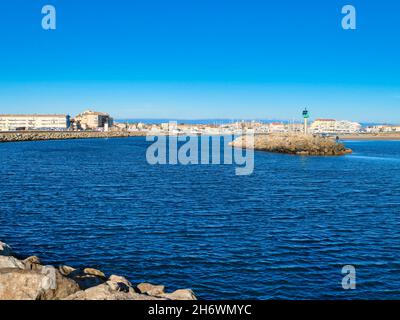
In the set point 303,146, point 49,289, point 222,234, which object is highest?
point 303,146

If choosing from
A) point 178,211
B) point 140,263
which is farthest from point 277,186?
point 140,263

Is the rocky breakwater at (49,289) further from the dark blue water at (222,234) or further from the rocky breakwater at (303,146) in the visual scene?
the rocky breakwater at (303,146)

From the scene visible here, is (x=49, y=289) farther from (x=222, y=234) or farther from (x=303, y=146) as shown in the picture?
(x=303, y=146)

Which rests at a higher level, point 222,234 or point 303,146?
point 303,146

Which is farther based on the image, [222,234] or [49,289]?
[222,234]

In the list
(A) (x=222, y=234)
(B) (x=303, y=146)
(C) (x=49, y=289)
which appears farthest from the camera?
(B) (x=303, y=146)

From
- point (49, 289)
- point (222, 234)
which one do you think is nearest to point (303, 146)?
point (222, 234)

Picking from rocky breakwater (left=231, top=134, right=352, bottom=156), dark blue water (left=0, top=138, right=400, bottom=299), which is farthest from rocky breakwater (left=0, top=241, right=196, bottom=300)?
rocky breakwater (left=231, top=134, right=352, bottom=156)

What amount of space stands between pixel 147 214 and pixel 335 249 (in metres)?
9.73

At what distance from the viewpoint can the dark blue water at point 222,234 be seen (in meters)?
13.0

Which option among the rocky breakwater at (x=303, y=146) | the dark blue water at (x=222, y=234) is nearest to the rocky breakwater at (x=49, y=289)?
the dark blue water at (x=222, y=234)

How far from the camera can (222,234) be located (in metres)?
18.0

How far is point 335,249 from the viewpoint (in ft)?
52.1

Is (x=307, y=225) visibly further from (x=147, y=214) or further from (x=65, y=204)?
(x=65, y=204)
